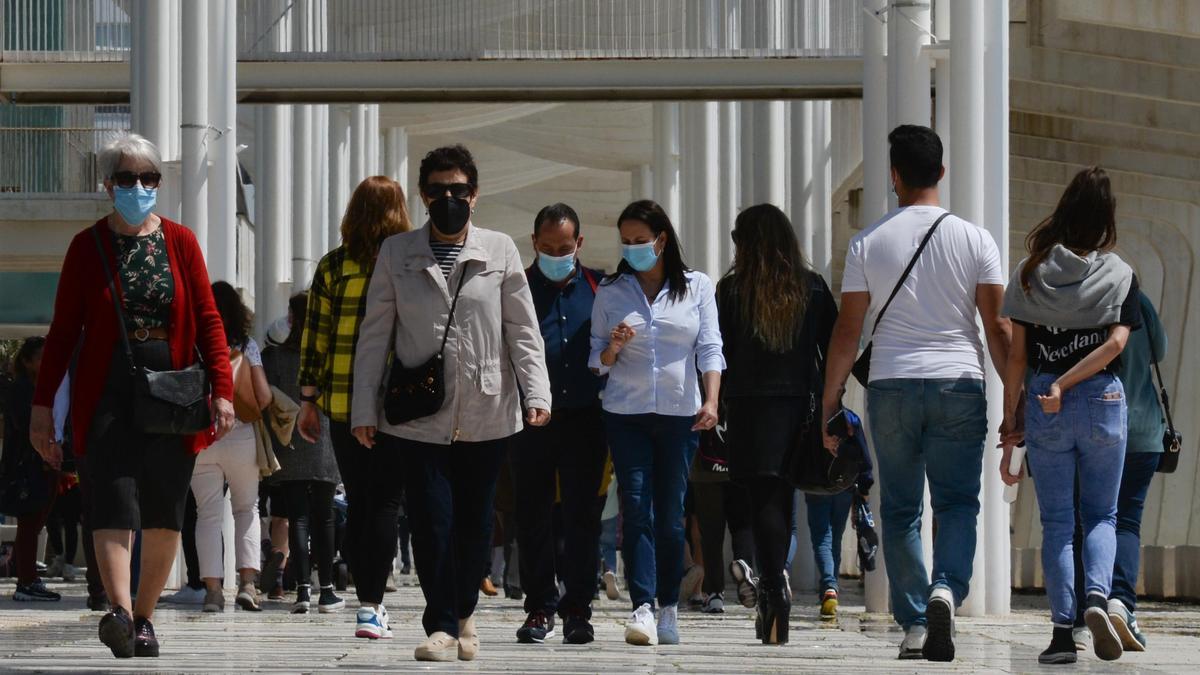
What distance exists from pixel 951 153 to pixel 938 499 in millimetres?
4319

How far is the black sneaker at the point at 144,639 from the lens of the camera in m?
7.23

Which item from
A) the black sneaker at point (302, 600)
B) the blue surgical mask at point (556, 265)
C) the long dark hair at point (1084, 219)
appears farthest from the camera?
the black sneaker at point (302, 600)

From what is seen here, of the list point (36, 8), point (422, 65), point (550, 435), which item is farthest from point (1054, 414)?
point (36, 8)

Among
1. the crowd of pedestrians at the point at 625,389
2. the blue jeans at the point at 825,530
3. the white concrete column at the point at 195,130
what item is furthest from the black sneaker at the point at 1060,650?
the white concrete column at the point at 195,130

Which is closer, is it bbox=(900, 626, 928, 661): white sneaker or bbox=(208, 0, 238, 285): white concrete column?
bbox=(900, 626, 928, 661): white sneaker

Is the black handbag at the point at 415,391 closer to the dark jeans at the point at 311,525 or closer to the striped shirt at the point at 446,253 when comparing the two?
the striped shirt at the point at 446,253

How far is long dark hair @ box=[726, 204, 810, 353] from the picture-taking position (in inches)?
343

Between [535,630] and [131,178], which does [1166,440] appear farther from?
[131,178]

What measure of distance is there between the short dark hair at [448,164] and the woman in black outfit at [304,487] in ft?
14.5

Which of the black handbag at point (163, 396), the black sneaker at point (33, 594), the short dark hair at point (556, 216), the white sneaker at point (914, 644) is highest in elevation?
the short dark hair at point (556, 216)

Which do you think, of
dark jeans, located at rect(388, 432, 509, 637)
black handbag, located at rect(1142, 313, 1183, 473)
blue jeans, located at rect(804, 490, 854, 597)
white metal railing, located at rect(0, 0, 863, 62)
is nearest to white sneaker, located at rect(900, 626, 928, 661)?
dark jeans, located at rect(388, 432, 509, 637)

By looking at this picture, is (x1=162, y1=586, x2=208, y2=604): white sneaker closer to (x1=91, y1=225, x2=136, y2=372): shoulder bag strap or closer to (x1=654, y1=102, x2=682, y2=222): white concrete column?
(x1=91, y1=225, x2=136, y2=372): shoulder bag strap

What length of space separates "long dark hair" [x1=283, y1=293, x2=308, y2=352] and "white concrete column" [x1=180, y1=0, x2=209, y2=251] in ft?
6.39

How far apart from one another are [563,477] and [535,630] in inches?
24.6
